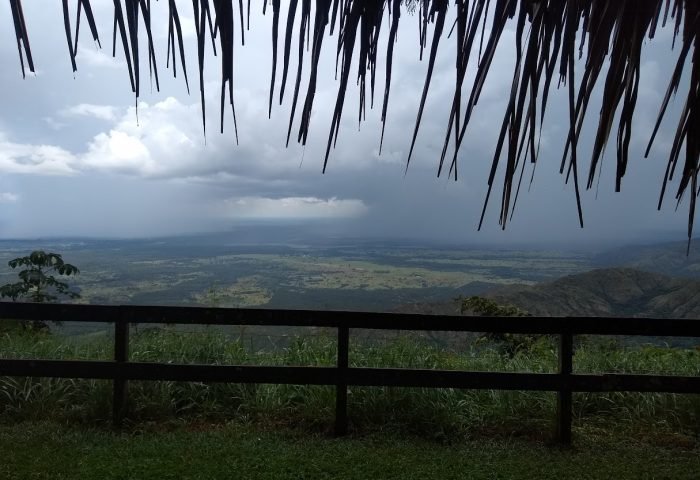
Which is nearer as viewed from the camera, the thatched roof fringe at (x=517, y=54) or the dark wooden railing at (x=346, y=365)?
the thatched roof fringe at (x=517, y=54)

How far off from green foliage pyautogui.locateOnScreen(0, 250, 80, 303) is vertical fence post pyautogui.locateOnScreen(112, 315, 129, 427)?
325 cm

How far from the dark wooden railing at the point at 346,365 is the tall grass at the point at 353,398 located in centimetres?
33

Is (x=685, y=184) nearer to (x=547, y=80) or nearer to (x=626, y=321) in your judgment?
(x=547, y=80)

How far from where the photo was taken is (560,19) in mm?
993

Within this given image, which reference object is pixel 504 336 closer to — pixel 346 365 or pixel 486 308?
pixel 486 308

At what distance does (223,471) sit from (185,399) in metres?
1.55

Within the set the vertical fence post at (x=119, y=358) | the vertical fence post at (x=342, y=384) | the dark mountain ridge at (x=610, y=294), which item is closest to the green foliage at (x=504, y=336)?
the vertical fence post at (x=342, y=384)

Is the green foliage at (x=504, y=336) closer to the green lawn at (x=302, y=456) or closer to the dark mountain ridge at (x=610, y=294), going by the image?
the green lawn at (x=302, y=456)

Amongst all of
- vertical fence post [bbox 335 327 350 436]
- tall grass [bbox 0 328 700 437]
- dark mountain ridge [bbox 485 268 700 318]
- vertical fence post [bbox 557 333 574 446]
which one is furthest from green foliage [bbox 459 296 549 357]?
dark mountain ridge [bbox 485 268 700 318]

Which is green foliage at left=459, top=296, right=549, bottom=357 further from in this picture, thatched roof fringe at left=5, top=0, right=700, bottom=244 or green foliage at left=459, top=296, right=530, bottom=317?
thatched roof fringe at left=5, top=0, right=700, bottom=244

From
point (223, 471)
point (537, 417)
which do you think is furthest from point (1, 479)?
point (537, 417)

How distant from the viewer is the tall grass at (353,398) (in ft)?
16.5

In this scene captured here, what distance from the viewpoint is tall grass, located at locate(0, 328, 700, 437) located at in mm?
5039

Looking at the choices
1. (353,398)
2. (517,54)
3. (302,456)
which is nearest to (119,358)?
(302,456)
